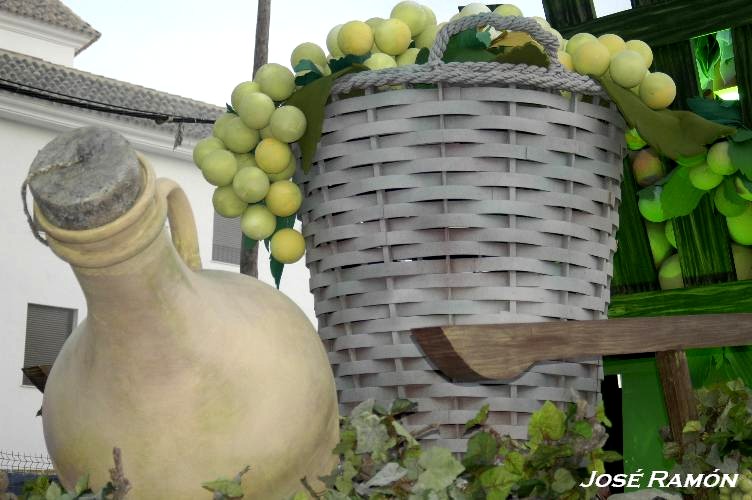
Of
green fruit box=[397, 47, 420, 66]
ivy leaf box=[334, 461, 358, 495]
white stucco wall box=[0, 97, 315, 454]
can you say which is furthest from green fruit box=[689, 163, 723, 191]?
white stucco wall box=[0, 97, 315, 454]

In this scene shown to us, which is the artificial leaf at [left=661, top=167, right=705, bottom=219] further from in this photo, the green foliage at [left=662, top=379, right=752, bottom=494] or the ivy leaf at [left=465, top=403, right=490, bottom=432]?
the ivy leaf at [left=465, top=403, right=490, bottom=432]

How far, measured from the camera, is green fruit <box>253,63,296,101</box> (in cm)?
105

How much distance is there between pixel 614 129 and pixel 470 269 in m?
0.24

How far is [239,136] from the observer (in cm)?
106

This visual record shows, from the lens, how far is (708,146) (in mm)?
1109

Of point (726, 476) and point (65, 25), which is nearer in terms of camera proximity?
point (726, 476)

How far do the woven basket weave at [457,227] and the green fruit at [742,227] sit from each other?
249 mm

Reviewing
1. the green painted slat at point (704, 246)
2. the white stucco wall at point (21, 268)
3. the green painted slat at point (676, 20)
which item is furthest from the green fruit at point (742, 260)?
the white stucco wall at point (21, 268)

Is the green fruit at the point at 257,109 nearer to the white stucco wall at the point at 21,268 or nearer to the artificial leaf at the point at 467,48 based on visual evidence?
the artificial leaf at the point at 467,48

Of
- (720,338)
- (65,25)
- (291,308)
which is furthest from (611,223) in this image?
(65,25)

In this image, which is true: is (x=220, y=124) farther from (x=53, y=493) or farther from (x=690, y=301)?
(x=690, y=301)

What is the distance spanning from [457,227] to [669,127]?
0.28 metres

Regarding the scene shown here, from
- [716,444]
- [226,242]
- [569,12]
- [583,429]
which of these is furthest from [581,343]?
[226,242]

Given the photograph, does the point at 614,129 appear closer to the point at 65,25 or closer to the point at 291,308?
the point at 291,308
